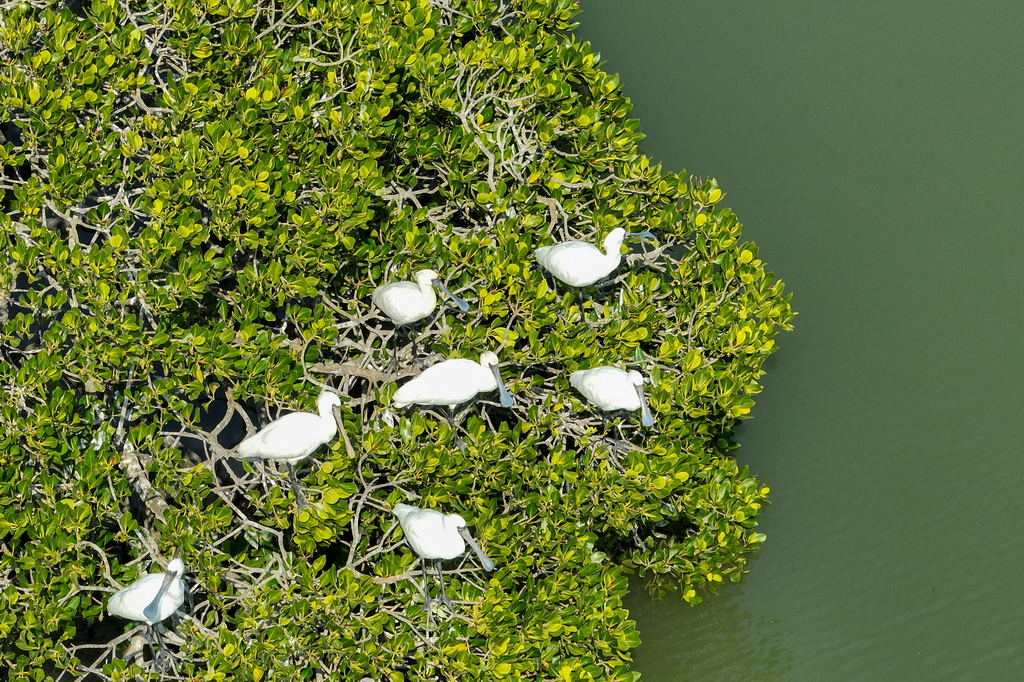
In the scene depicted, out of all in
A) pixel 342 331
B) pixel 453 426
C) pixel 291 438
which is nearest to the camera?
pixel 291 438

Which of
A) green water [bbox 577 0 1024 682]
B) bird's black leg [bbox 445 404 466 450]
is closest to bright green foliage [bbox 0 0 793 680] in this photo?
bird's black leg [bbox 445 404 466 450]

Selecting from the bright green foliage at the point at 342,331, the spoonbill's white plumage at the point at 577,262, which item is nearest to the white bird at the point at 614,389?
the bright green foliage at the point at 342,331

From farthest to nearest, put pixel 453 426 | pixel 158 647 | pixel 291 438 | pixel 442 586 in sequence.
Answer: pixel 453 426 < pixel 442 586 < pixel 158 647 < pixel 291 438

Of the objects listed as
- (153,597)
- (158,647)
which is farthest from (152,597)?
(158,647)

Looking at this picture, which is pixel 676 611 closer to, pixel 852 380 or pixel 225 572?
pixel 852 380

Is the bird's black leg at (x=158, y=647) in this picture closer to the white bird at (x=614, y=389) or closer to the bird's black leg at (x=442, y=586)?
the bird's black leg at (x=442, y=586)

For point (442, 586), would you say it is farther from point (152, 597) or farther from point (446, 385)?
point (152, 597)

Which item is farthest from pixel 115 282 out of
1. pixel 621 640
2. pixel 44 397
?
pixel 621 640
